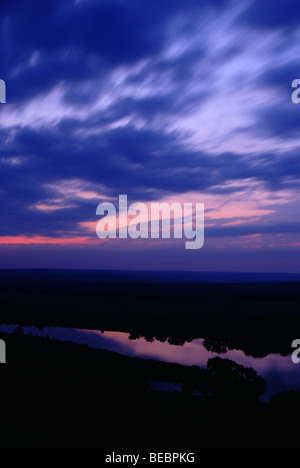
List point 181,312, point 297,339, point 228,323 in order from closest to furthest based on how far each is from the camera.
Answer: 1. point 297,339
2. point 228,323
3. point 181,312

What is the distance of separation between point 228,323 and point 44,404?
46620 mm

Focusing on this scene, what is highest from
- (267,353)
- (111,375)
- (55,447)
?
(111,375)

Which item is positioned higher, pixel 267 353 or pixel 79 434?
pixel 79 434

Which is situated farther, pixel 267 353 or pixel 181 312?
pixel 181 312

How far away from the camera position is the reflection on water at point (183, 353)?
104 ft

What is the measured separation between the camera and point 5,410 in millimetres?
18906

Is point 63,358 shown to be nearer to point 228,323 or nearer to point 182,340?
point 182,340

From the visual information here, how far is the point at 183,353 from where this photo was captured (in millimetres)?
42594

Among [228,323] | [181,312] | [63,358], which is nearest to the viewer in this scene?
[63,358]

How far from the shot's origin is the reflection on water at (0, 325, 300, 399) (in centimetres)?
3177

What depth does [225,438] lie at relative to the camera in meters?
17.0

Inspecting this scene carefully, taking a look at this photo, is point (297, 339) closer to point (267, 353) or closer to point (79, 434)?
point (267, 353)
